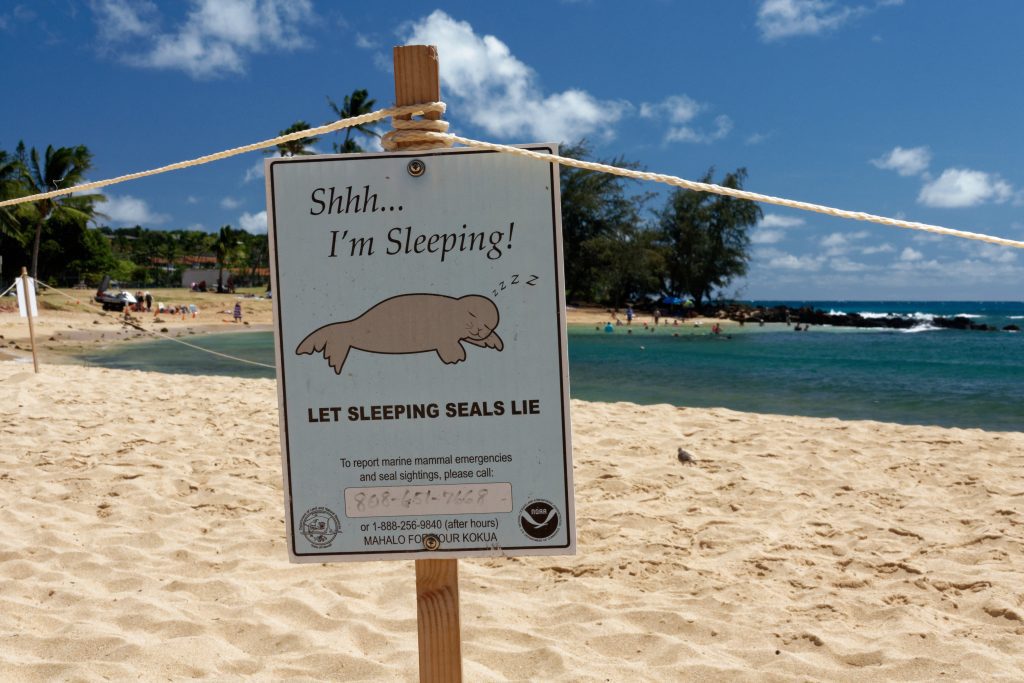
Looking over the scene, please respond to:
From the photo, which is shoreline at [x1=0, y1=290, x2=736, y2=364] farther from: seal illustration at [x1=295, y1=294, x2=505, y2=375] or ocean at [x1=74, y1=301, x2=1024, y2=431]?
seal illustration at [x1=295, y1=294, x2=505, y2=375]

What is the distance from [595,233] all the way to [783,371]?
30727mm

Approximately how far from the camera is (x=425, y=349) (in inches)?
58.7

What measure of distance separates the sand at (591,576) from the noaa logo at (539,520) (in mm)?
1258

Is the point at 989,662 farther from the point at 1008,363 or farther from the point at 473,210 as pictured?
the point at 1008,363

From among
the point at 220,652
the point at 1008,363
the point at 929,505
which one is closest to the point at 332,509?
the point at 220,652

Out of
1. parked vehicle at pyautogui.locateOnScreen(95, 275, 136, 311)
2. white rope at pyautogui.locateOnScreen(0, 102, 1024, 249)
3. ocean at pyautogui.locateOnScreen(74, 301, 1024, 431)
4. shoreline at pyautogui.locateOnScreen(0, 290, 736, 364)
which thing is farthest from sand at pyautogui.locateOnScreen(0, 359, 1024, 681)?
parked vehicle at pyautogui.locateOnScreen(95, 275, 136, 311)

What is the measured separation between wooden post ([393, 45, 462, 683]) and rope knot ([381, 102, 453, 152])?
2cm

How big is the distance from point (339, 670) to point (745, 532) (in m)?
2.45

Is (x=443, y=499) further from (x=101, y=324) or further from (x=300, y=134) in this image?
(x=101, y=324)

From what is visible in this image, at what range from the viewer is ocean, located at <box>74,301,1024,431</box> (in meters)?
12.2

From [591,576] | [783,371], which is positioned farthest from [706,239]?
[591,576]

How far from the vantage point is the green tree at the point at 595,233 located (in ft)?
152

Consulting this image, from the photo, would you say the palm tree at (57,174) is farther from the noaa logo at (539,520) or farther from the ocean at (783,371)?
the noaa logo at (539,520)

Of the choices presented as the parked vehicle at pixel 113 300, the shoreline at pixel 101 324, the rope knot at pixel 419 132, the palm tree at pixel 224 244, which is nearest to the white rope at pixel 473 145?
the rope knot at pixel 419 132
